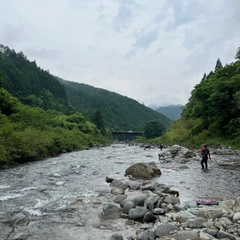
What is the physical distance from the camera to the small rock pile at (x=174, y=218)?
709 centimetres

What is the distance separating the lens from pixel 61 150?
42.0 meters

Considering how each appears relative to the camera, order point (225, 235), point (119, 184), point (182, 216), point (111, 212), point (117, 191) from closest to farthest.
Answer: point (225, 235)
point (182, 216)
point (111, 212)
point (117, 191)
point (119, 184)

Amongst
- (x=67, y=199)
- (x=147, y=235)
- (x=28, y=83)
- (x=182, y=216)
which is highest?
(x=28, y=83)

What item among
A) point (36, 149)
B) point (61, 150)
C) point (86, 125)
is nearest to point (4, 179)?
point (36, 149)

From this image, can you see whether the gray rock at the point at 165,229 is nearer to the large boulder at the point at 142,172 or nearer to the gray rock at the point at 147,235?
the gray rock at the point at 147,235

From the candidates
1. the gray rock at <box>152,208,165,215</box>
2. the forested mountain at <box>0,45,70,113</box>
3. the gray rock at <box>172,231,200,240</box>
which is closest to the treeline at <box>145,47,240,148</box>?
the gray rock at <box>152,208,165,215</box>

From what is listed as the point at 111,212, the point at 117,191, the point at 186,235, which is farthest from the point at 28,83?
the point at 186,235

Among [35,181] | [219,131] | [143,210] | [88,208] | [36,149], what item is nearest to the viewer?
[143,210]

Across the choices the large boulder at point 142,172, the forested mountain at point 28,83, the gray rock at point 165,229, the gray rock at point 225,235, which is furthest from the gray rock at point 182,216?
the forested mountain at point 28,83

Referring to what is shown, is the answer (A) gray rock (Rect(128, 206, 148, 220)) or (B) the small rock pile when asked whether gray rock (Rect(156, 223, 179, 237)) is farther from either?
(A) gray rock (Rect(128, 206, 148, 220))

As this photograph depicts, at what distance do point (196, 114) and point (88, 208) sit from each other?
42.7 meters

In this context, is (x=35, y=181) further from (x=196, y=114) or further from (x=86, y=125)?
(x=86, y=125)

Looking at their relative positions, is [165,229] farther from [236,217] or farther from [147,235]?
[236,217]

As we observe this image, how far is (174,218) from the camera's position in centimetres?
866
